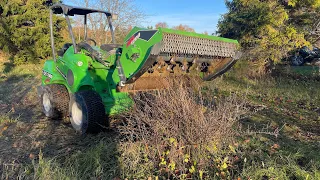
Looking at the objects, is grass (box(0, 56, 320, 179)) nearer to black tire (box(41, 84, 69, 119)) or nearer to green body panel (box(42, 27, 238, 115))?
black tire (box(41, 84, 69, 119))

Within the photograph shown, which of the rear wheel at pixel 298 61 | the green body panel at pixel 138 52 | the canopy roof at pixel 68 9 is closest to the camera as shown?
the green body panel at pixel 138 52

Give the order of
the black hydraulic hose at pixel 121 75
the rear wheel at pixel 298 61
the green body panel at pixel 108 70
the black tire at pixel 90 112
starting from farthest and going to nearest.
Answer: the rear wheel at pixel 298 61 → the black tire at pixel 90 112 → the black hydraulic hose at pixel 121 75 → the green body panel at pixel 108 70

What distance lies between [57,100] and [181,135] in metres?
2.94

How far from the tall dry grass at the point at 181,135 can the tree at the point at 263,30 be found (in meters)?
7.98

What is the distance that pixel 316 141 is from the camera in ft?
15.0

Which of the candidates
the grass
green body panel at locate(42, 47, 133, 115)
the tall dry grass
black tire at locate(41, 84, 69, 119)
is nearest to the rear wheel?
the grass

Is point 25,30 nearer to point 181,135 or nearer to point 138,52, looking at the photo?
point 138,52

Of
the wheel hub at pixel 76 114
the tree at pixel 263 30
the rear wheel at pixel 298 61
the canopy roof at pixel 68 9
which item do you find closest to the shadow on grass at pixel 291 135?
the wheel hub at pixel 76 114

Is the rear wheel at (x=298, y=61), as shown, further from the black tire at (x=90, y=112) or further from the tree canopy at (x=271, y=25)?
the black tire at (x=90, y=112)

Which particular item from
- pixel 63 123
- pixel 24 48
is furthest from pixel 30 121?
pixel 24 48

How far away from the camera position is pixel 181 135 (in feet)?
11.4

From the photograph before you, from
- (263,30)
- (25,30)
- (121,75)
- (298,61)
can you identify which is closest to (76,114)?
(121,75)

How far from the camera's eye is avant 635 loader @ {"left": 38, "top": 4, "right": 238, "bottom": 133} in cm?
369

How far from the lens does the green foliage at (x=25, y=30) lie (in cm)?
1519
